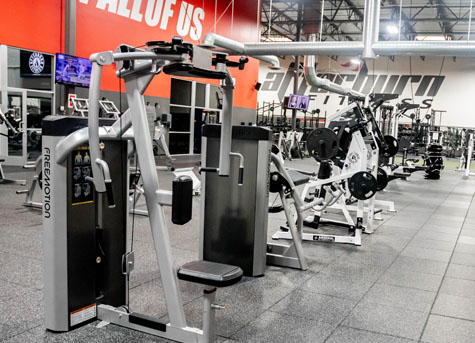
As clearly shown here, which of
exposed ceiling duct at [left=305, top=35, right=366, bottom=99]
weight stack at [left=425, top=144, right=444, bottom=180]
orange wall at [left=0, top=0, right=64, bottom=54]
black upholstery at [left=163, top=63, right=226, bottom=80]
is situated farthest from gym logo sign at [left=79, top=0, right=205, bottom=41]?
black upholstery at [left=163, top=63, right=226, bottom=80]

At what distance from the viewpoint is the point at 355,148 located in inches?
205

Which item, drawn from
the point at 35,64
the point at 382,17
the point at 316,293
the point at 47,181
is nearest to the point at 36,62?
the point at 35,64

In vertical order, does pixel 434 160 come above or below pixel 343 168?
below

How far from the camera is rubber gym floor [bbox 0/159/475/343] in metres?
2.62

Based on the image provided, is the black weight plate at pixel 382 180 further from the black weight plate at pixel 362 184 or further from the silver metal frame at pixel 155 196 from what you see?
the silver metal frame at pixel 155 196

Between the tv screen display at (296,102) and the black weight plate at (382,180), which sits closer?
the black weight plate at (382,180)

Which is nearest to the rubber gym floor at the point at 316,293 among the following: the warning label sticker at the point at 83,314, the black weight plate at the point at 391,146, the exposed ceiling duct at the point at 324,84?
the warning label sticker at the point at 83,314

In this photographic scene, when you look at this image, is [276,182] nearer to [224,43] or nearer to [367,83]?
[224,43]

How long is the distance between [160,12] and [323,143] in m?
8.68

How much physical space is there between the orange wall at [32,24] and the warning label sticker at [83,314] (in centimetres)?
743

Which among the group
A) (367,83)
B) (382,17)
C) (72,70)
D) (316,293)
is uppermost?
(382,17)

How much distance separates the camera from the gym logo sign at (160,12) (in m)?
10.8

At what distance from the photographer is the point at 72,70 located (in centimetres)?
893

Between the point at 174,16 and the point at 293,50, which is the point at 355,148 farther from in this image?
the point at 174,16
